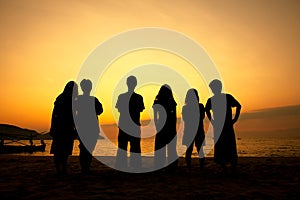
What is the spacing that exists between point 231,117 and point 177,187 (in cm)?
316

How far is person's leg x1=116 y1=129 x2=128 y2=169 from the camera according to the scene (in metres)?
8.59

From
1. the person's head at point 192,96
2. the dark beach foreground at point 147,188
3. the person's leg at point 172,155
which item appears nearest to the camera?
the dark beach foreground at point 147,188

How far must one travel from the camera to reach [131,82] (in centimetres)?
848

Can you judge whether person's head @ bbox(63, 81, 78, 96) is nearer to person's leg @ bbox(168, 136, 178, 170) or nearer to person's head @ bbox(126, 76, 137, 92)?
person's head @ bbox(126, 76, 137, 92)

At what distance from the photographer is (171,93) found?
882 centimetres

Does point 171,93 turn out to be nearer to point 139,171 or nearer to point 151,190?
point 139,171

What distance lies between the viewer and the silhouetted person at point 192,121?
9.04m

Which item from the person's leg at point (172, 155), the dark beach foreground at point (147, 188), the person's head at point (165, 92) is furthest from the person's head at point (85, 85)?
the person's leg at point (172, 155)

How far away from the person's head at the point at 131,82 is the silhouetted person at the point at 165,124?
827 mm

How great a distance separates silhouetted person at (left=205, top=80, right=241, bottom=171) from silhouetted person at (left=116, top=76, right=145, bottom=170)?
2.08 m

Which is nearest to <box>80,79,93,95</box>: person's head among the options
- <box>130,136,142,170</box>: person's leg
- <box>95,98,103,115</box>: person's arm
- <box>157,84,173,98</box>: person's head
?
<box>95,98,103,115</box>: person's arm

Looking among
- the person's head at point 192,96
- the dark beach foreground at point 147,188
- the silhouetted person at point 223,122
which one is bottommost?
the dark beach foreground at point 147,188

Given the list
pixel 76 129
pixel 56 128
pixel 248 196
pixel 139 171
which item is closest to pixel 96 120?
pixel 76 129

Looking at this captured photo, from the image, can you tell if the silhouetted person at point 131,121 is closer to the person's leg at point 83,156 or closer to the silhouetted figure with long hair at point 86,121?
the silhouetted figure with long hair at point 86,121
